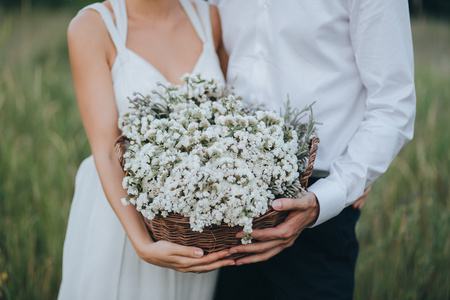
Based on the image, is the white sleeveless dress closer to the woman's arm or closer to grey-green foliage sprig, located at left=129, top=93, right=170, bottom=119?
the woman's arm

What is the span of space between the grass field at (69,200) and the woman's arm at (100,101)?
121 cm

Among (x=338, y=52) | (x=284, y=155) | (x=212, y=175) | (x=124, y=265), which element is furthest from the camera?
(x=124, y=265)

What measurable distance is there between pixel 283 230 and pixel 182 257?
1.31 feet

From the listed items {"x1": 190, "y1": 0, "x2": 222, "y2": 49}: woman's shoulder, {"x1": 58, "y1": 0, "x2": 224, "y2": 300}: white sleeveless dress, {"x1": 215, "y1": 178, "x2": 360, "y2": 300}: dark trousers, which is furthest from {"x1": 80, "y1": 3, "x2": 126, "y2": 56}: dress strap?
{"x1": 215, "y1": 178, "x2": 360, "y2": 300}: dark trousers

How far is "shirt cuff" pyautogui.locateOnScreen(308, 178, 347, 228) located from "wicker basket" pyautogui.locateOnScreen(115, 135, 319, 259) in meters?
0.14

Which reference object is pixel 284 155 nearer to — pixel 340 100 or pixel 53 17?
pixel 340 100

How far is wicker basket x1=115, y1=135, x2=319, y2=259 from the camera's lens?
1347 millimetres

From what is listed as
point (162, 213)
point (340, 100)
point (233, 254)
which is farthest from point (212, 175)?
point (340, 100)

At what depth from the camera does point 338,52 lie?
1774 mm

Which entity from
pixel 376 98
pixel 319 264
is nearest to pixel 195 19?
pixel 376 98

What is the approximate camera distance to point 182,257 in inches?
56.5

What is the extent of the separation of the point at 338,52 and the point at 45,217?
2427 millimetres

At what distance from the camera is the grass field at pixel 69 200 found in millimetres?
2617

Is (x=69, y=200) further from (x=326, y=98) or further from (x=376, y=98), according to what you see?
(x=376, y=98)
